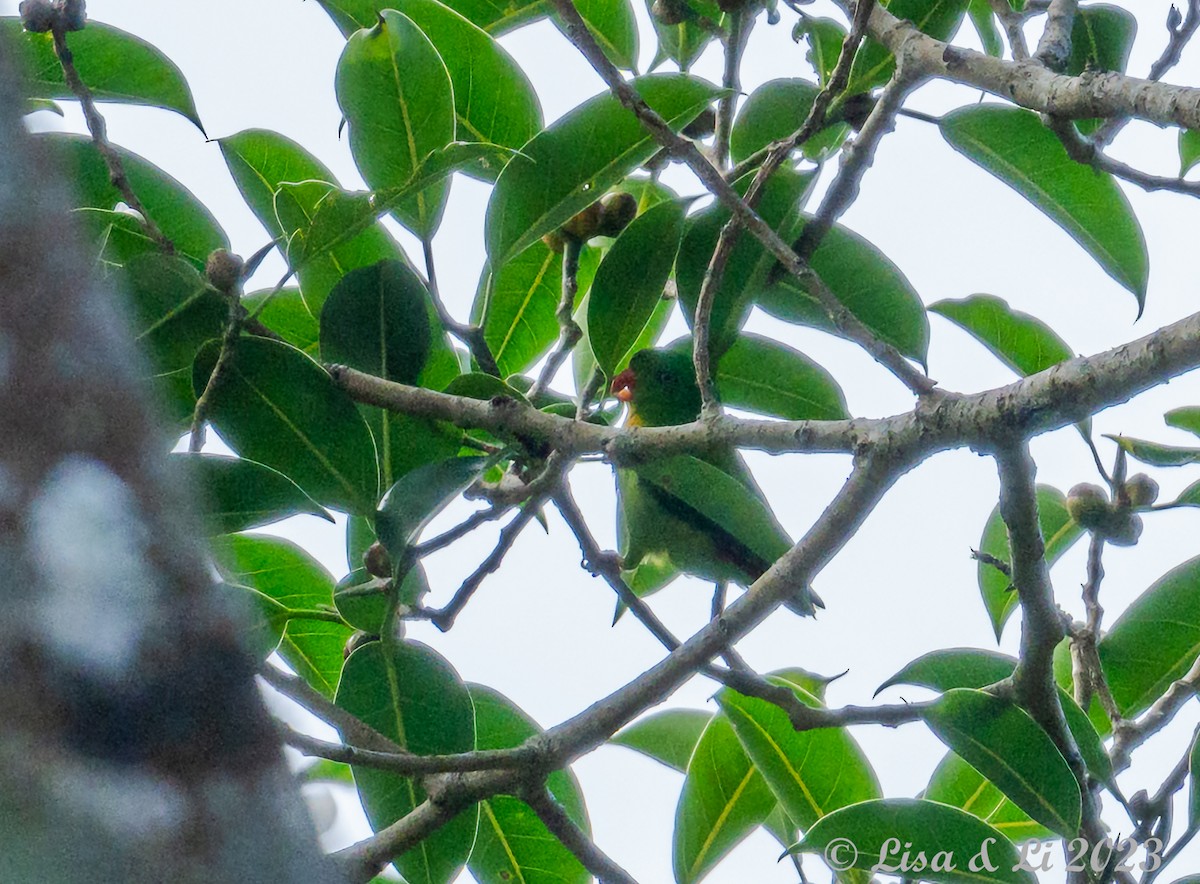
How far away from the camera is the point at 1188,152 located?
1.41 metres

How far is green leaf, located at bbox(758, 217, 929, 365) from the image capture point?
1.25m

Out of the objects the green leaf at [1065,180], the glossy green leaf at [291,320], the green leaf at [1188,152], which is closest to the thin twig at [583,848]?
the glossy green leaf at [291,320]

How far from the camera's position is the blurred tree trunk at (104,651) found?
29 cm

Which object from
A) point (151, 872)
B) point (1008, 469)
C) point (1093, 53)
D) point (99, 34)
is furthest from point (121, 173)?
point (1093, 53)

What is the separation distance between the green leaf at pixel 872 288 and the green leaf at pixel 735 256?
48 millimetres

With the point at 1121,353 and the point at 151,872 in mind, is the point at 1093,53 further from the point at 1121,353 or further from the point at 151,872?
A: the point at 151,872

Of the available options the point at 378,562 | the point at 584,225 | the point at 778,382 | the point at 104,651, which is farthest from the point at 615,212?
the point at 104,651

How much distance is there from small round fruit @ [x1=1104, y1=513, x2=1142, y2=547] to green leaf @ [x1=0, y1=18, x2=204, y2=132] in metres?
1.12

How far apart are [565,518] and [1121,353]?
646 mm

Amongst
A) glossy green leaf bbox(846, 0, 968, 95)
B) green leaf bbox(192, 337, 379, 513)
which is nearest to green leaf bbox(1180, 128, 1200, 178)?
glossy green leaf bbox(846, 0, 968, 95)

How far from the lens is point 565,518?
1.29m

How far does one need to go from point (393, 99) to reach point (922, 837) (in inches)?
35.8

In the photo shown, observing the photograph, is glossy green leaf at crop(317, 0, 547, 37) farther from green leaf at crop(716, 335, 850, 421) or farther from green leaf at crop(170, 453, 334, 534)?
green leaf at crop(170, 453, 334, 534)

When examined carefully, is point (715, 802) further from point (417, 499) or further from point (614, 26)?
point (614, 26)
